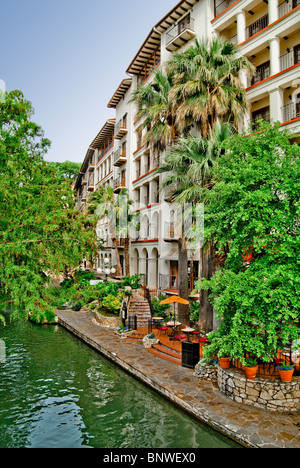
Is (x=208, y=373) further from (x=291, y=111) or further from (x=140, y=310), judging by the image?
(x=291, y=111)

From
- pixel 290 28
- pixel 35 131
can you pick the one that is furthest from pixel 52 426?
pixel 290 28

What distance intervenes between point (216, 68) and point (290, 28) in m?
4.65

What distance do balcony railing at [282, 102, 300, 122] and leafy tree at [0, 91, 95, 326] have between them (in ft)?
44.6

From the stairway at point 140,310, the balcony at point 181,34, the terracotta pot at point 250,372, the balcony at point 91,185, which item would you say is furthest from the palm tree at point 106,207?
the terracotta pot at point 250,372

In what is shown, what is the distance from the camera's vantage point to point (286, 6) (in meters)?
19.0

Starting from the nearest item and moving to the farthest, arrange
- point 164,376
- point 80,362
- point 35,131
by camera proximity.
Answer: point 35,131, point 164,376, point 80,362

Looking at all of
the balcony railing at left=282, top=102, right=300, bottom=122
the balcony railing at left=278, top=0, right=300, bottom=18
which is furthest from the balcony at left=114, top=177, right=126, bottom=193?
the balcony railing at left=278, top=0, right=300, bottom=18

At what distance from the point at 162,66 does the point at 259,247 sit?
72.7 ft

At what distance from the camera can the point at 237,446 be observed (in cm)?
849

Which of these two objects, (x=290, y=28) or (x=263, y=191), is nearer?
Result: (x=263, y=191)

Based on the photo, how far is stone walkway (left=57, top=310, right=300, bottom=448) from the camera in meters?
8.55

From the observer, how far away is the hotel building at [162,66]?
60.8 feet

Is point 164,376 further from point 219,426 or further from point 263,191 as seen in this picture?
point 263,191

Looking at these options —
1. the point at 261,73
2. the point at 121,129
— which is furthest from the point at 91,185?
the point at 261,73
